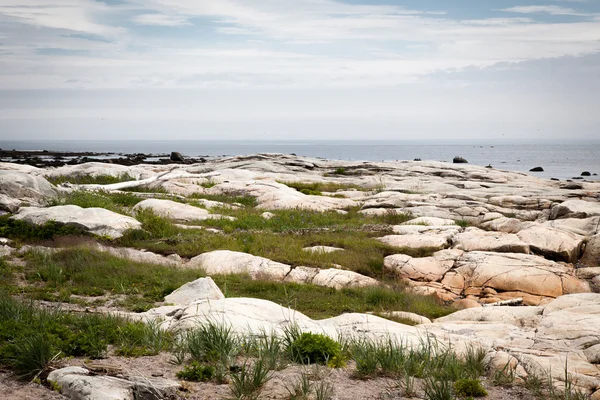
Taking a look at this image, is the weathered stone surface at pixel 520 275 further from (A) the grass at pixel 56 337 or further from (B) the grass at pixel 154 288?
(A) the grass at pixel 56 337

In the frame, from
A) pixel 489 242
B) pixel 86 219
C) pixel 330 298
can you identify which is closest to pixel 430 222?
pixel 489 242

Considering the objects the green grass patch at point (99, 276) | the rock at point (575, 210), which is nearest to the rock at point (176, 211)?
the green grass patch at point (99, 276)

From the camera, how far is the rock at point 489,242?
20344mm

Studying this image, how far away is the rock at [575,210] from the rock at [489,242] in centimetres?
651

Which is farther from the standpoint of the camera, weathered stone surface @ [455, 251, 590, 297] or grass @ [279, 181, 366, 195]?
grass @ [279, 181, 366, 195]

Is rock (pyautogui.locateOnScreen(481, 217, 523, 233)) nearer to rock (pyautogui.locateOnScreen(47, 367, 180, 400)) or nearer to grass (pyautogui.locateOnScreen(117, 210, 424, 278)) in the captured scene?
grass (pyautogui.locateOnScreen(117, 210, 424, 278))

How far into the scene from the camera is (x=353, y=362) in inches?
351

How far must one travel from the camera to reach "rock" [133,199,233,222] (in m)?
24.9

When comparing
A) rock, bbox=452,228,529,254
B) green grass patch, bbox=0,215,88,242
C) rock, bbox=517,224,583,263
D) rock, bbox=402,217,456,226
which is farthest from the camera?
rock, bbox=402,217,456,226

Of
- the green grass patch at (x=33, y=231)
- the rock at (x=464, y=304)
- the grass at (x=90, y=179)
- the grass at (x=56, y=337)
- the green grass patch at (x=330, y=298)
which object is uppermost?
the grass at (x=90, y=179)

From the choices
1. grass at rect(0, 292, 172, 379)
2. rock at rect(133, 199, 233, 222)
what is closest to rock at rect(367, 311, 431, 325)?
grass at rect(0, 292, 172, 379)

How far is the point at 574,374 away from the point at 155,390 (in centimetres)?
627

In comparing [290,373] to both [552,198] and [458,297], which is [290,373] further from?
[552,198]

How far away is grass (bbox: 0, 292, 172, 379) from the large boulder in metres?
14.8
